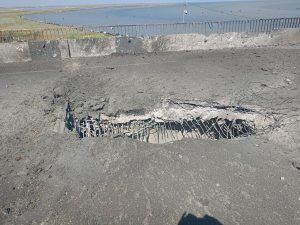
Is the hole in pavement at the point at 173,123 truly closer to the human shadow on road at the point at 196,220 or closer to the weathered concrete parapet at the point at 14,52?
the human shadow on road at the point at 196,220

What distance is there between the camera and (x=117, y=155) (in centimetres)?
610

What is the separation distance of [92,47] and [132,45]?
1.96m

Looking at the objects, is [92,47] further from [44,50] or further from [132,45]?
[44,50]

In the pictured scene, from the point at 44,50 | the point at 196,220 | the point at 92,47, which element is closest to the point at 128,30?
the point at 92,47

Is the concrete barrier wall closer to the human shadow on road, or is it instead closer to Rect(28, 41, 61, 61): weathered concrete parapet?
Rect(28, 41, 61, 61): weathered concrete parapet

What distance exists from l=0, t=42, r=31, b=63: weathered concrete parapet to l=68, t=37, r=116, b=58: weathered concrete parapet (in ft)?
6.71

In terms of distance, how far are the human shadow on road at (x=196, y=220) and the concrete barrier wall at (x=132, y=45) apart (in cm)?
1039

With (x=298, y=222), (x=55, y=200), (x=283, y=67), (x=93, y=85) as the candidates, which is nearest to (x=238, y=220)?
(x=298, y=222)

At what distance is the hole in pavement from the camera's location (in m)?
7.91

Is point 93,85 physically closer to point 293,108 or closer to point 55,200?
point 55,200

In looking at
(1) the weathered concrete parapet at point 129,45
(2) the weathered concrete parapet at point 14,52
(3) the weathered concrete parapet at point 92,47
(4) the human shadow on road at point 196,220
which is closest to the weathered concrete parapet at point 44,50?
(2) the weathered concrete parapet at point 14,52

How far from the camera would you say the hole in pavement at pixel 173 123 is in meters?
7.91

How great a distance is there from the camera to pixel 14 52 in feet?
42.2

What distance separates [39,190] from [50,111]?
10.9ft
